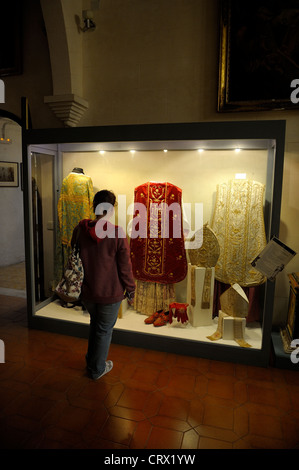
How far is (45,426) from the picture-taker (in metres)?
2.32

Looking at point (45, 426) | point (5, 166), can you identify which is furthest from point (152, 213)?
point (5, 166)

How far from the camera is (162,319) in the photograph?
3654 millimetres

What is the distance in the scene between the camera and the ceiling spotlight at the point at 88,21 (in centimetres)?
398

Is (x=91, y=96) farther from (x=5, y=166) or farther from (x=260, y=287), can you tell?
(x=5, y=166)

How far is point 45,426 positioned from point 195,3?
14.1 feet

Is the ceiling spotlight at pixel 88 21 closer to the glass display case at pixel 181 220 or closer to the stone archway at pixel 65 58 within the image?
the stone archway at pixel 65 58

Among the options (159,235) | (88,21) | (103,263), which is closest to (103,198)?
(103,263)

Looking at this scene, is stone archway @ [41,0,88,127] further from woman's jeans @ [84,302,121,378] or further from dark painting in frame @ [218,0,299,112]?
woman's jeans @ [84,302,121,378]

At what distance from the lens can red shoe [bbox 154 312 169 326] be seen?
11.8 feet

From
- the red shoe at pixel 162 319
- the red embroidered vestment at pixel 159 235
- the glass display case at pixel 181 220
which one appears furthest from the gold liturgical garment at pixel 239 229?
the red shoe at pixel 162 319

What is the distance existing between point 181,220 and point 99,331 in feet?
5.24

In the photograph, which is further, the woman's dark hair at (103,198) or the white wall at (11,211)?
the white wall at (11,211)

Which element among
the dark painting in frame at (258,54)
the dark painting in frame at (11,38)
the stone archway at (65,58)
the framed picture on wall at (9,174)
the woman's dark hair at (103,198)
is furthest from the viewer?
the framed picture on wall at (9,174)

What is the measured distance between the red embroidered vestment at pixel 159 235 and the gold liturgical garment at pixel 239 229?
0.42 m
